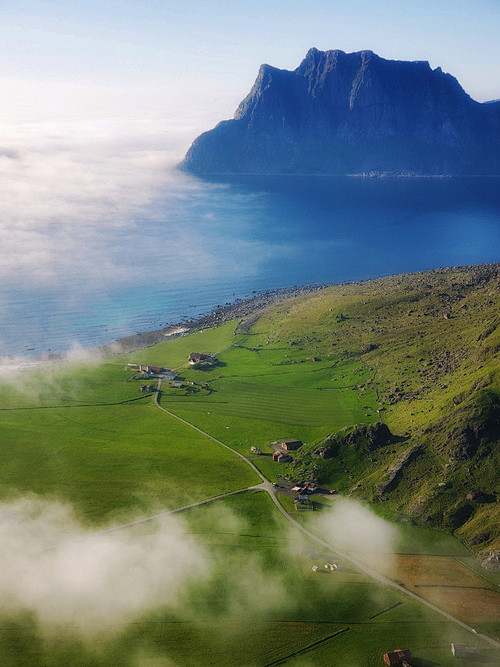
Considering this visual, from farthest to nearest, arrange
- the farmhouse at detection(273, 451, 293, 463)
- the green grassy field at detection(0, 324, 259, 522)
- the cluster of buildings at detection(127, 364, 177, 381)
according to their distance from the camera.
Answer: the cluster of buildings at detection(127, 364, 177, 381) → the farmhouse at detection(273, 451, 293, 463) → the green grassy field at detection(0, 324, 259, 522)

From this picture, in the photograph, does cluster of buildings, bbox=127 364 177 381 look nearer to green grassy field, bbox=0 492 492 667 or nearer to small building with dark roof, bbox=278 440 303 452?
small building with dark roof, bbox=278 440 303 452

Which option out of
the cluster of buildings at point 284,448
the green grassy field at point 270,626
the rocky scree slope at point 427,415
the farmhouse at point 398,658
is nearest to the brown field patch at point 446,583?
the green grassy field at point 270,626

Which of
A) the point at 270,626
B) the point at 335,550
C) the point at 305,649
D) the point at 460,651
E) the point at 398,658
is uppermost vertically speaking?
the point at 335,550

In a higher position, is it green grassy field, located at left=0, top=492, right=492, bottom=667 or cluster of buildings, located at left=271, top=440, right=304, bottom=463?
cluster of buildings, located at left=271, top=440, right=304, bottom=463

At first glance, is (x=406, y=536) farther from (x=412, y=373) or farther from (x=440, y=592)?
(x=412, y=373)

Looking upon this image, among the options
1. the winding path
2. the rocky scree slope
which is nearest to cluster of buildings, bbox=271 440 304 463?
the rocky scree slope

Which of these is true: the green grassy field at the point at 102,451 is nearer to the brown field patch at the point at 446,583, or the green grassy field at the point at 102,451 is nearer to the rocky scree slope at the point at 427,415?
the rocky scree slope at the point at 427,415

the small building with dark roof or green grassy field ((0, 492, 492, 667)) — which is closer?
green grassy field ((0, 492, 492, 667))

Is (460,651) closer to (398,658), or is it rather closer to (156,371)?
(398,658)

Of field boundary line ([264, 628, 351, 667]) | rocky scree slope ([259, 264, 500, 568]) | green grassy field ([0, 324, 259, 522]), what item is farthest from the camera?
green grassy field ([0, 324, 259, 522])

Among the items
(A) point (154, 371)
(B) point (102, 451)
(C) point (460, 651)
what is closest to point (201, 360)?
(A) point (154, 371)
